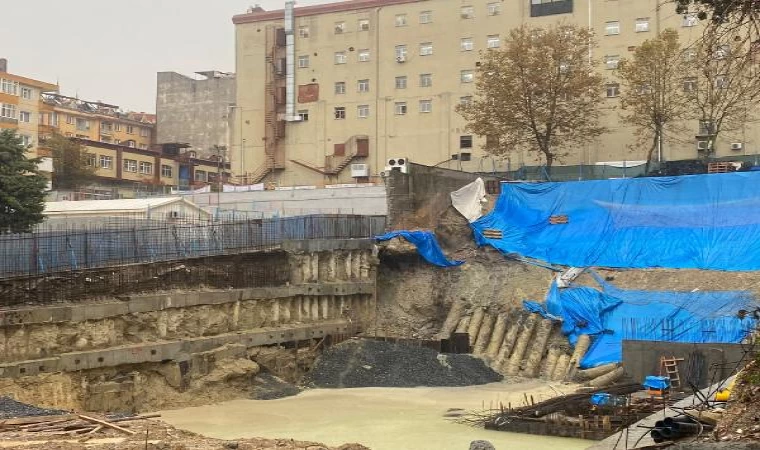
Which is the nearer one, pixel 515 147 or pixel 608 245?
pixel 608 245

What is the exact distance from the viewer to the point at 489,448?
1670 cm

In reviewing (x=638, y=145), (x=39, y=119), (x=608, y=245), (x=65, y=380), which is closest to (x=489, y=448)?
(x=65, y=380)

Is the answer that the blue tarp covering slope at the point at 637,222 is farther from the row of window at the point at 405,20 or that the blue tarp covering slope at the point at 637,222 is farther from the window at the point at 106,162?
the window at the point at 106,162

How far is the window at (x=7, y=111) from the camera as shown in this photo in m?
69.7

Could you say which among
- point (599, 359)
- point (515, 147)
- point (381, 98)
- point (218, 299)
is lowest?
point (599, 359)

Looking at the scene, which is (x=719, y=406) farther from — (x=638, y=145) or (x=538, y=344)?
(x=638, y=145)

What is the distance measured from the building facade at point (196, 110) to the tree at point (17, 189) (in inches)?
1601

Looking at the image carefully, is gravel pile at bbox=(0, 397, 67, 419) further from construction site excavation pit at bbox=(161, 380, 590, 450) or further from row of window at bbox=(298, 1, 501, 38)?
row of window at bbox=(298, 1, 501, 38)

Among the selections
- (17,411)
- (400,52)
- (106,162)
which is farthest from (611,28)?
(17,411)

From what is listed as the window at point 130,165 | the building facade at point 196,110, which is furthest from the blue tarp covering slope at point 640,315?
the building facade at point 196,110

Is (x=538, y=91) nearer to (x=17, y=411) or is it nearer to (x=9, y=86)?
(x=17, y=411)

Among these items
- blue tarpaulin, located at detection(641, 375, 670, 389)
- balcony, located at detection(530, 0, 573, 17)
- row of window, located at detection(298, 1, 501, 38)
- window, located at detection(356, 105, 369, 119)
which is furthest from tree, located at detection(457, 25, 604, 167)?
blue tarpaulin, located at detection(641, 375, 670, 389)

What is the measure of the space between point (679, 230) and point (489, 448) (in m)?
26.7

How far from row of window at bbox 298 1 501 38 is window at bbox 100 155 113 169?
71.0 ft
